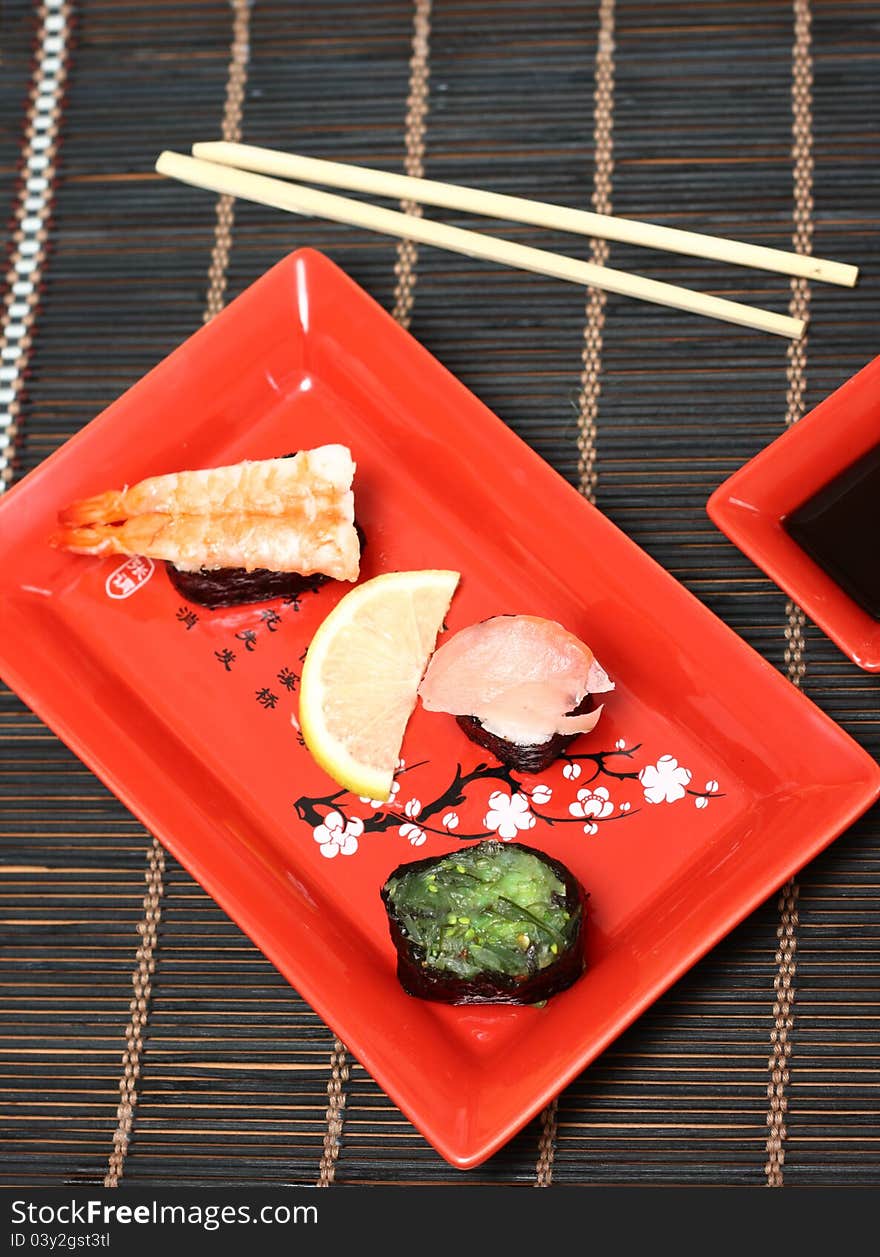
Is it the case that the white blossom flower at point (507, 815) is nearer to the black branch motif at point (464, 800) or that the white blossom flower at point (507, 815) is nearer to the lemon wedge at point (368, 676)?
the black branch motif at point (464, 800)

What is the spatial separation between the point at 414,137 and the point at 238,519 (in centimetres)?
126

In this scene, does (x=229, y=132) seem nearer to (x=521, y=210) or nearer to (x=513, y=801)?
(x=521, y=210)

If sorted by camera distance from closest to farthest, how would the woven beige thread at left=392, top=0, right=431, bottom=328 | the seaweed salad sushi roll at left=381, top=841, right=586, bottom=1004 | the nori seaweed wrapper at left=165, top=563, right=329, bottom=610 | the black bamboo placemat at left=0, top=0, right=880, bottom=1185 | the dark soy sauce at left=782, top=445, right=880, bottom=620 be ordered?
the seaweed salad sushi roll at left=381, top=841, right=586, bottom=1004 → the dark soy sauce at left=782, top=445, right=880, bottom=620 → the black bamboo placemat at left=0, top=0, right=880, bottom=1185 → the nori seaweed wrapper at left=165, top=563, right=329, bottom=610 → the woven beige thread at left=392, top=0, right=431, bottom=328

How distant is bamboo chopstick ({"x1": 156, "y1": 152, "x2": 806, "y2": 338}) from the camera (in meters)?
3.28

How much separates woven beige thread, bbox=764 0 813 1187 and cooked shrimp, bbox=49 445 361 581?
3.65ft

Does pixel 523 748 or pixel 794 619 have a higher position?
pixel 794 619

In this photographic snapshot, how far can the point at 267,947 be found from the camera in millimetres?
2766

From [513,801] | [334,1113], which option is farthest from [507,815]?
[334,1113]

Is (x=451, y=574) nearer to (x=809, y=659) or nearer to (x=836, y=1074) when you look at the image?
(x=809, y=659)

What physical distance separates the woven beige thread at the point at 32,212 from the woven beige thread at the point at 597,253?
4.92 ft

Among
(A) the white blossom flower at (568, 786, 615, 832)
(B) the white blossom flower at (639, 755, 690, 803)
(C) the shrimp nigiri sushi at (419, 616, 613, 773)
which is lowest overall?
(A) the white blossom flower at (568, 786, 615, 832)

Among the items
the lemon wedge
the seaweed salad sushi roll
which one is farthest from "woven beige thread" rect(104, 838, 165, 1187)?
the seaweed salad sushi roll

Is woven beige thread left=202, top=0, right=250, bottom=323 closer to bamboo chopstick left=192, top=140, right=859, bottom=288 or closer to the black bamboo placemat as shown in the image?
the black bamboo placemat

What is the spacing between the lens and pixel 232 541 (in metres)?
3.02
